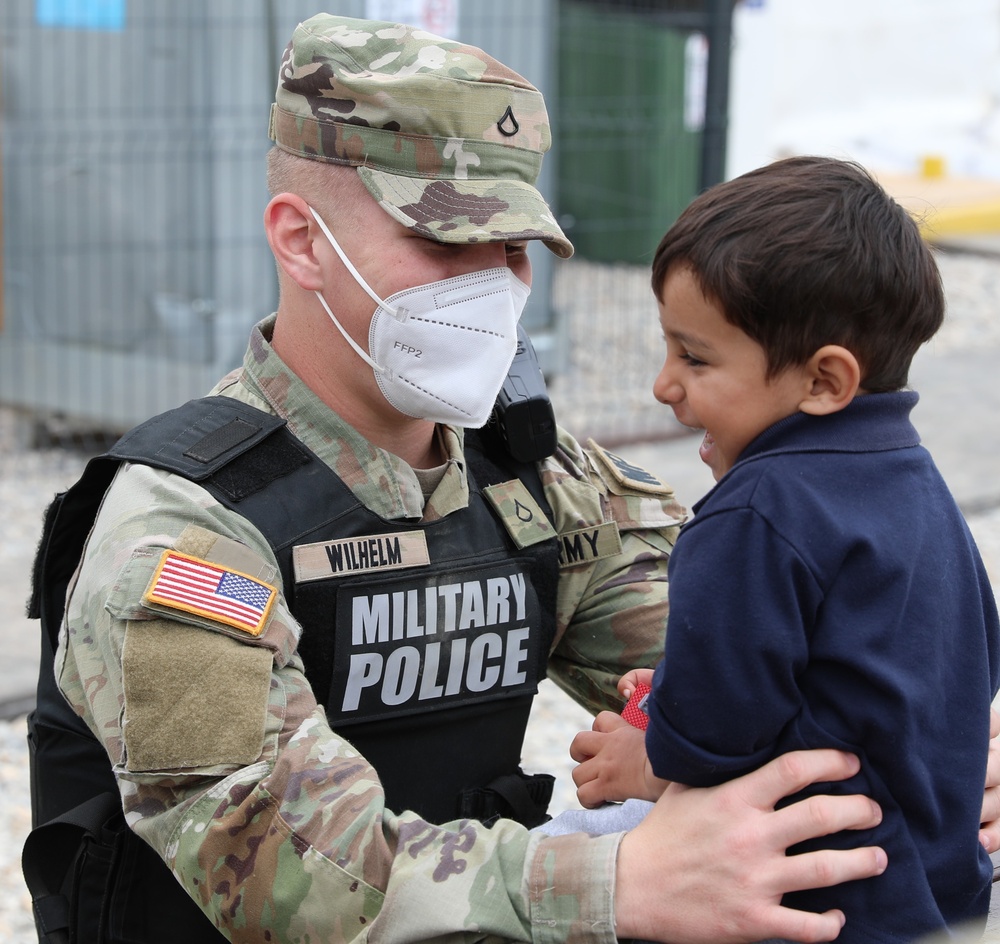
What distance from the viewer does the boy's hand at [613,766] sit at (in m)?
1.52

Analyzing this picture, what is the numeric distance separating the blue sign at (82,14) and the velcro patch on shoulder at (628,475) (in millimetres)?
3768

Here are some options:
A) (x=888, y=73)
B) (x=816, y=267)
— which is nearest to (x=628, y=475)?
(x=816, y=267)

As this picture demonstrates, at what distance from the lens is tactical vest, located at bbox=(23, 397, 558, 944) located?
5.44ft

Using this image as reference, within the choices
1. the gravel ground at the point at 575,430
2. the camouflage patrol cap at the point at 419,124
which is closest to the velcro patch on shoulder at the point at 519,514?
the camouflage patrol cap at the point at 419,124

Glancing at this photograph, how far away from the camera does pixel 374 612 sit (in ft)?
5.63

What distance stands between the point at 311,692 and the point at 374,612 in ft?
0.63

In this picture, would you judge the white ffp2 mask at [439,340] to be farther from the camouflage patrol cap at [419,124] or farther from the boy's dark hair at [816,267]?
the boy's dark hair at [816,267]

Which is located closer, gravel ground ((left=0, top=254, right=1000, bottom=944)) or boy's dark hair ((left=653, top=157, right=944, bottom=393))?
boy's dark hair ((left=653, top=157, right=944, bottom=393))

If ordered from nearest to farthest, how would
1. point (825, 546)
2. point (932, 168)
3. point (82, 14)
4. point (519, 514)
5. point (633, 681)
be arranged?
1. point (825, 546)
2. point (633, 681)
3. point (519, 514)
4. point (82, 14)
5. point (932, 168)

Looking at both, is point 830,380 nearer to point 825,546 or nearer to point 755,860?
point 825,546

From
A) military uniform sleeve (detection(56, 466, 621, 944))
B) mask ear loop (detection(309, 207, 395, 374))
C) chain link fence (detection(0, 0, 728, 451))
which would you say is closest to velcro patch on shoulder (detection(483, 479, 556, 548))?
mask ear loop (detection(309, 207, 395, 374))

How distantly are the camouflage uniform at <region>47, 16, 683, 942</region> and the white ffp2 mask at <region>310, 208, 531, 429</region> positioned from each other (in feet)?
0.29

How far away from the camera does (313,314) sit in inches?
72.4

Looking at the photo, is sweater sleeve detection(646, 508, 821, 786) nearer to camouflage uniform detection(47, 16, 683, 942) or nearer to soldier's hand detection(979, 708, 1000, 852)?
camouflage uniform detection(47, 16, 683, 942)
